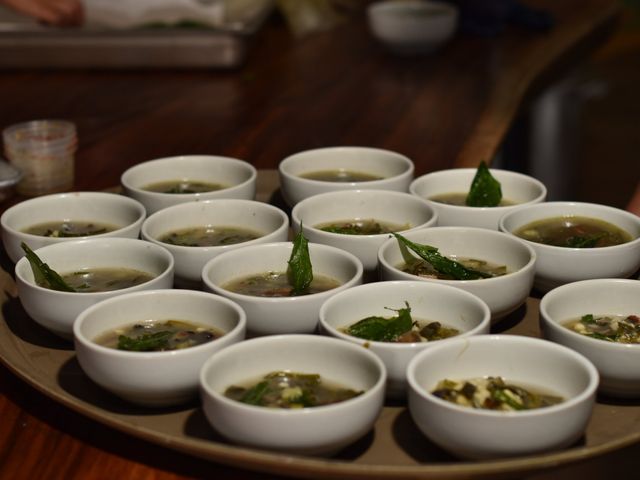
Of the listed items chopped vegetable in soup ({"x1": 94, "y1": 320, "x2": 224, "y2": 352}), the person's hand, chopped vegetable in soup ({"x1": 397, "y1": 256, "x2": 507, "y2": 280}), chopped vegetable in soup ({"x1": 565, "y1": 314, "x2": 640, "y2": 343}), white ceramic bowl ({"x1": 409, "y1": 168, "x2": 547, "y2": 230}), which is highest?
the person's hand

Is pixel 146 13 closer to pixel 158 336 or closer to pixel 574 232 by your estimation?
pixel 574 232

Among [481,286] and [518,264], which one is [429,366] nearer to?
[481,286]

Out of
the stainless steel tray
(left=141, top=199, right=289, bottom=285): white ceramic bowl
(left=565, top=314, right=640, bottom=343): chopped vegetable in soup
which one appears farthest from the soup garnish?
the stainless steel tray

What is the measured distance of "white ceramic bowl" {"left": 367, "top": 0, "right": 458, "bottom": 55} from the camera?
417 centimetres

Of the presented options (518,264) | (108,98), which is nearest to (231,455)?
(518,264)

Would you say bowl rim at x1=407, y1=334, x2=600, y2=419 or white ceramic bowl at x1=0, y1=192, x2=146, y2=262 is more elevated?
bowl rim at x1=407, y1=334, x2=600, y2=419

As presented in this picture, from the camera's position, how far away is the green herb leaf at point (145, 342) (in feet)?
5.69

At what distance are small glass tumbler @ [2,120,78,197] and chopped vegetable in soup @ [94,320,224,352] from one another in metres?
1.12

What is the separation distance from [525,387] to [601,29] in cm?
349

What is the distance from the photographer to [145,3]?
4156mm

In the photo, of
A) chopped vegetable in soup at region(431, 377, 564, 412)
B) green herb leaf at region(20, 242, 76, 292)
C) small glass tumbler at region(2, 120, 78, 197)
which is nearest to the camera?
chopped vegetable in soup at region(431, 377, 564, 412)

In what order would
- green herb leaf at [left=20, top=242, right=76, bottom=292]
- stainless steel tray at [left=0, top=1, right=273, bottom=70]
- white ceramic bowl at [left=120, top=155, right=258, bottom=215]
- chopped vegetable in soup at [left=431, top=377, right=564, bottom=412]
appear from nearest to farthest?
chopped vegetable in soup at [left=431, top=377, right=564, bottom=412]
green herb leaf at [left=20, top=242, right=76, bottom=292]
white ceramic bowl at [left=120, top=155, right=258, bottom=215]
stainless steel tray at [left=0, top=1, right=273, bottom=70]

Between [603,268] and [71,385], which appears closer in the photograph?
[71,385]

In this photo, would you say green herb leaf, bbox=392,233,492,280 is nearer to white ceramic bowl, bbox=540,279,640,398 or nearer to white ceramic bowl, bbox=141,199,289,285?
white ceramic bowl, bbox=540,279,640,398
